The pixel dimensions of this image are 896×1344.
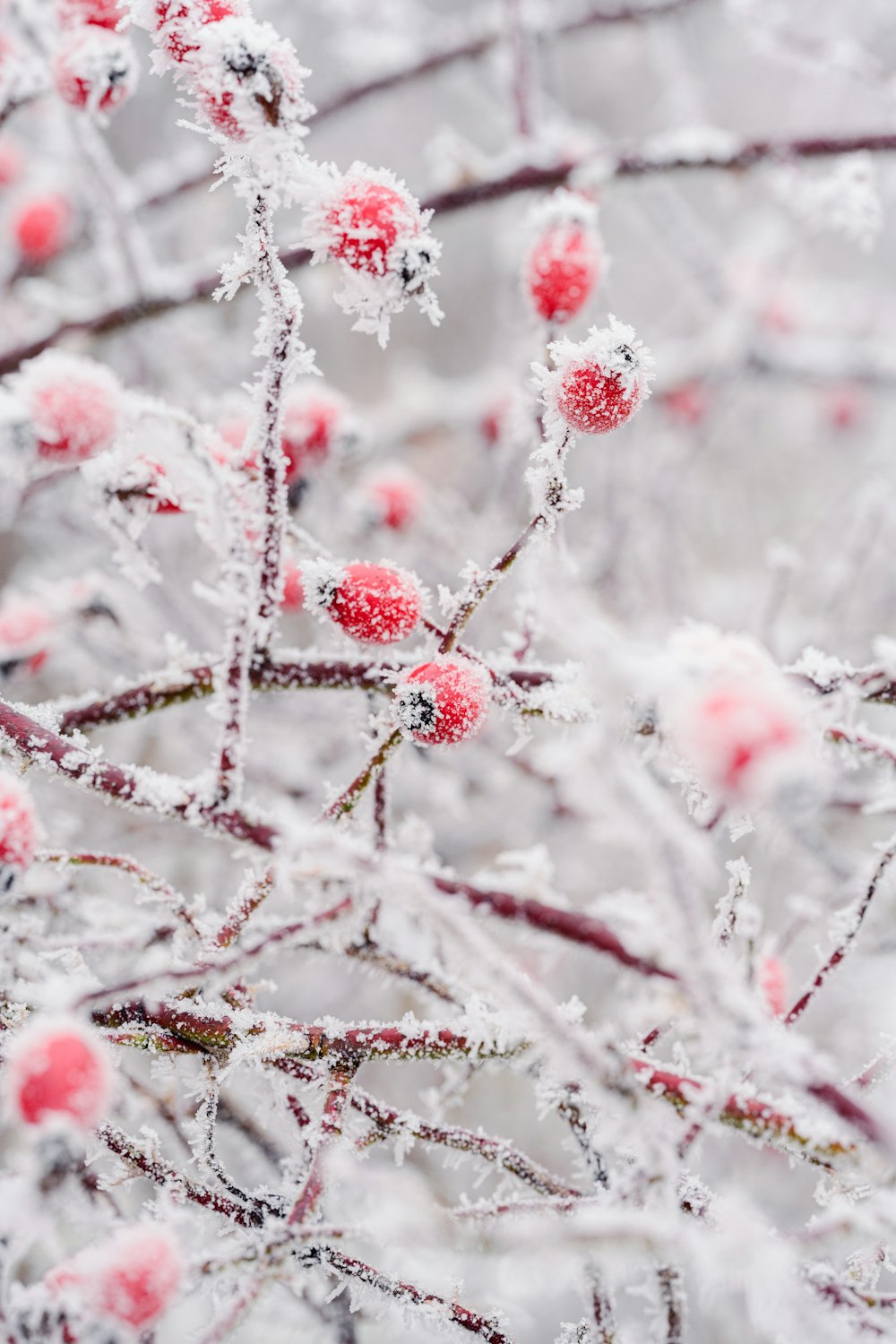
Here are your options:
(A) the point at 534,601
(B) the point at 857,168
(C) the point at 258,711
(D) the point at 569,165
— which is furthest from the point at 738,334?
(A) the point at 534,601

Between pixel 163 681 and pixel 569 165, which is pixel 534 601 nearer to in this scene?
pixel 163 681

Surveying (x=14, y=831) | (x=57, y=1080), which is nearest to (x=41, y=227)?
(x=14, y=831)

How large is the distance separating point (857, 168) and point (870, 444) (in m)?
2.25

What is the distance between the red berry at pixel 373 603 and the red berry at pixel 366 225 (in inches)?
8.6

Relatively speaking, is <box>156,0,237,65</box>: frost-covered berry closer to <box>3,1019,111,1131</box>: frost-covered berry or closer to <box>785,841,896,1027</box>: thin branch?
<box>3,1019,111,1131</box>: frost-covered berry

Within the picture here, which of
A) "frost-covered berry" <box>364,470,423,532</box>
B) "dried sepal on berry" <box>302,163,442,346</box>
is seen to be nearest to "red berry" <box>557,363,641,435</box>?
"dried sepal on berry" <box>302,163,442,346</box>

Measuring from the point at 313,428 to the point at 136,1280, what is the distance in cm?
87

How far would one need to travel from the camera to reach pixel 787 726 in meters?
0.49

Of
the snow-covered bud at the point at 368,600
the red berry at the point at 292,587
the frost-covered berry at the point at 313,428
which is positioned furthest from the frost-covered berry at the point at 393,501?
the snow-covered bud at the point at 368,600

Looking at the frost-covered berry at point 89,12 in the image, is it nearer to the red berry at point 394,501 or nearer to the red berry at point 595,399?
the red berry at point 595,399

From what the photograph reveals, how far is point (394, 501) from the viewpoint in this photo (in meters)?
1.59

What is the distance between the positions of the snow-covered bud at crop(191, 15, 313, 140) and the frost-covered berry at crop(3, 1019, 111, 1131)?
0.54 m

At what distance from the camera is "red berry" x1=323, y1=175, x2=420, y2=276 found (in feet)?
2.06

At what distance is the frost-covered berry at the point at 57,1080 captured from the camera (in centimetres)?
56
